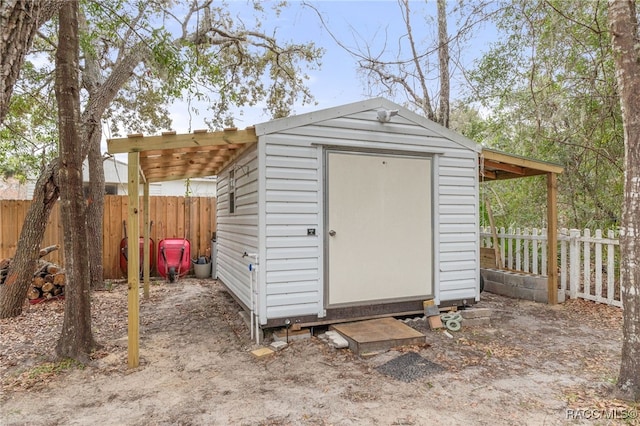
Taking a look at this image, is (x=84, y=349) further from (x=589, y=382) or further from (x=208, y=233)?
(x=208, y=233)

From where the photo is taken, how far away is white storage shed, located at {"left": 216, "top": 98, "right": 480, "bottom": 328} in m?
3.99

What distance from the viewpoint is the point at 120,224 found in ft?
25.0

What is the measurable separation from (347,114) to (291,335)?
2.51 meters

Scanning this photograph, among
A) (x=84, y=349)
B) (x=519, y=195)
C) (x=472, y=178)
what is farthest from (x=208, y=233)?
(x=519, y=195)

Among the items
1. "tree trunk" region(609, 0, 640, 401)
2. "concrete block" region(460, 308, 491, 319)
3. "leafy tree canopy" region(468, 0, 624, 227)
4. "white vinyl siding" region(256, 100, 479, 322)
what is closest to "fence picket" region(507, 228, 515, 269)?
"leafy tree canopy" region(468, 0, 624, 227)

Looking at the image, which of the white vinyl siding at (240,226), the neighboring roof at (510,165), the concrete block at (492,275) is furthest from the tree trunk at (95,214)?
the concrete block at (492,275)

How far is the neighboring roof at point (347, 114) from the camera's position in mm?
3980

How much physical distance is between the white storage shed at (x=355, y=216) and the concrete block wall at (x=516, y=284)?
4.96 ft

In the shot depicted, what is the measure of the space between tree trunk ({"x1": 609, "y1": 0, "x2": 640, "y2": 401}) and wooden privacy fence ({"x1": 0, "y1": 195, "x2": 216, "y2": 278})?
7.35 meters

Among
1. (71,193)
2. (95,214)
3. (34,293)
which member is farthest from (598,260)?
(34,293)

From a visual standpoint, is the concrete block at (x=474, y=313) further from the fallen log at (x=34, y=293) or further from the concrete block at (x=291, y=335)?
the fallen log at (x=34, y=293)

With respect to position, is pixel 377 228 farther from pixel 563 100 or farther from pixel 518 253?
pixel 563 100

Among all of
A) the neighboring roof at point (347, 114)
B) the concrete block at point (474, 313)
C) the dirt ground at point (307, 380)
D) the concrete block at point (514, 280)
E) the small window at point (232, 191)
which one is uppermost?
the neighboring roof at point (347, 114)

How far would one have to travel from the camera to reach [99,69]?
686 centimetres
